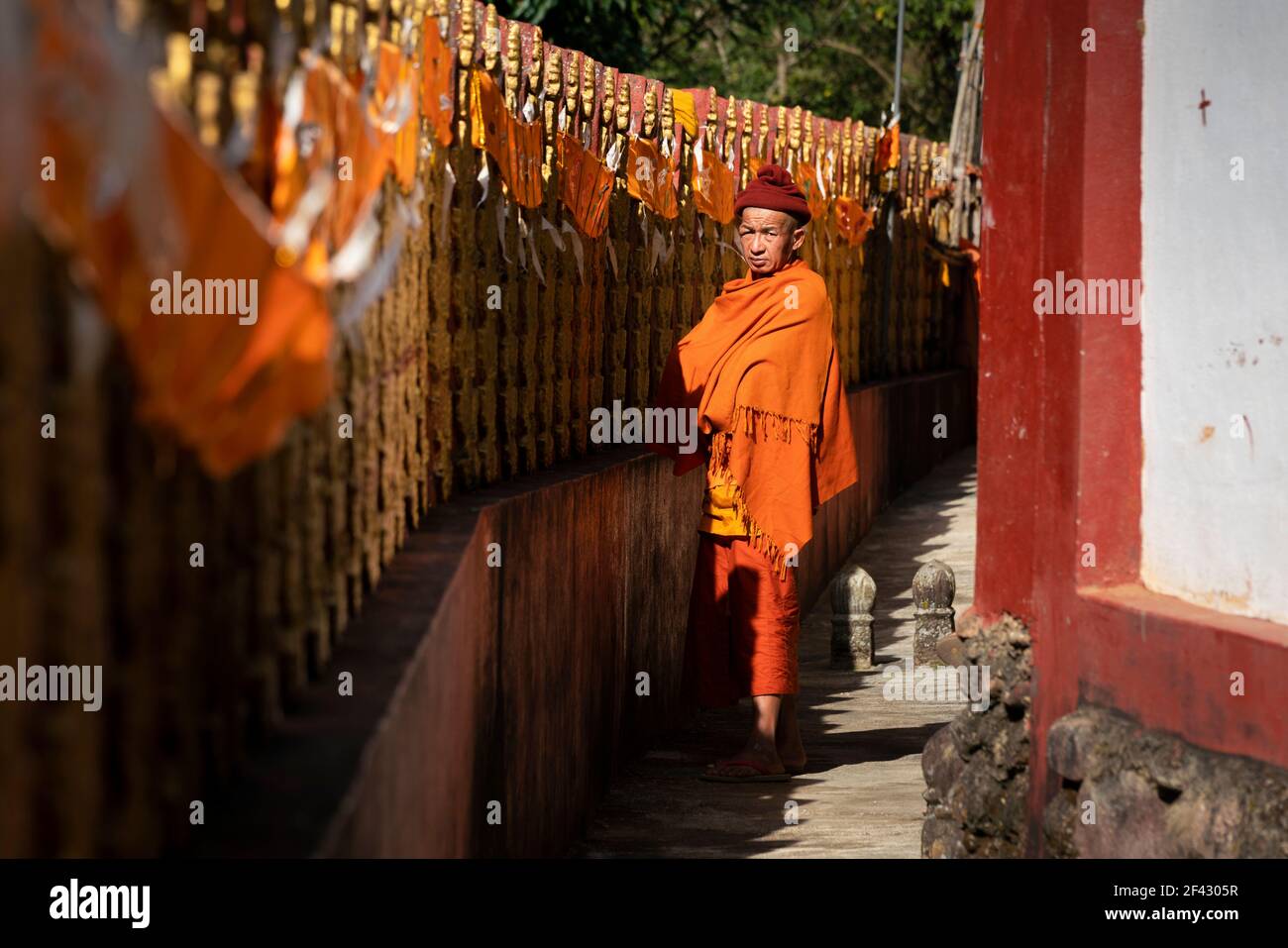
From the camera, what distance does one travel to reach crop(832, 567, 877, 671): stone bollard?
354 inches

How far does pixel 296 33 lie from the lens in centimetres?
265

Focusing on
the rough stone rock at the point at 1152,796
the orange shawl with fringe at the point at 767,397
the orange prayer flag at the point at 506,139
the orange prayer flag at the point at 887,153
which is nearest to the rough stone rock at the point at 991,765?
the rough stone rock at the point at 1152,796

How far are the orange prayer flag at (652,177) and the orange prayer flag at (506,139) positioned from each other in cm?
157

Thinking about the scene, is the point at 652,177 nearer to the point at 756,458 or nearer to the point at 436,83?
the point at 756,458

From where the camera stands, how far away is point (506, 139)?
215 inches

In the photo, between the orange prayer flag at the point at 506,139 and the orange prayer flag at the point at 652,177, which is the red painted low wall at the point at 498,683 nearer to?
the orange prayer flag at the point at 506,139

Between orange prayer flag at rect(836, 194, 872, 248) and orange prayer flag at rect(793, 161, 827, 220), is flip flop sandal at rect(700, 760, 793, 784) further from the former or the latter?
orange prayer flag at rect(836, 194, 872, 248)

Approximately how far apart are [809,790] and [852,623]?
2537 mm

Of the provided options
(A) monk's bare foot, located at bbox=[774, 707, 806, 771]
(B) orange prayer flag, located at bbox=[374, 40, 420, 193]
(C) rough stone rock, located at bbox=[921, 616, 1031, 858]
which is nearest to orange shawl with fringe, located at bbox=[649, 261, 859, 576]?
(A) monk's bare foot, located at bbox=[774, 707, 806, 771]

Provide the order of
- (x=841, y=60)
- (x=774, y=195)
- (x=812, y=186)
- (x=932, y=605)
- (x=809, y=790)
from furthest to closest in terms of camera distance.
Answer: (x=841, y=60)
(x=812, y=186)
(x=932, y=605)
(x=774, y=195)
(x=809, y=790)

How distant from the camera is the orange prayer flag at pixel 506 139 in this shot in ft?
17.1

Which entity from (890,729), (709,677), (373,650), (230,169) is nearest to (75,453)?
(230,169)

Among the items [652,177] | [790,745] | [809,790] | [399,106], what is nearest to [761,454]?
[790,745]
